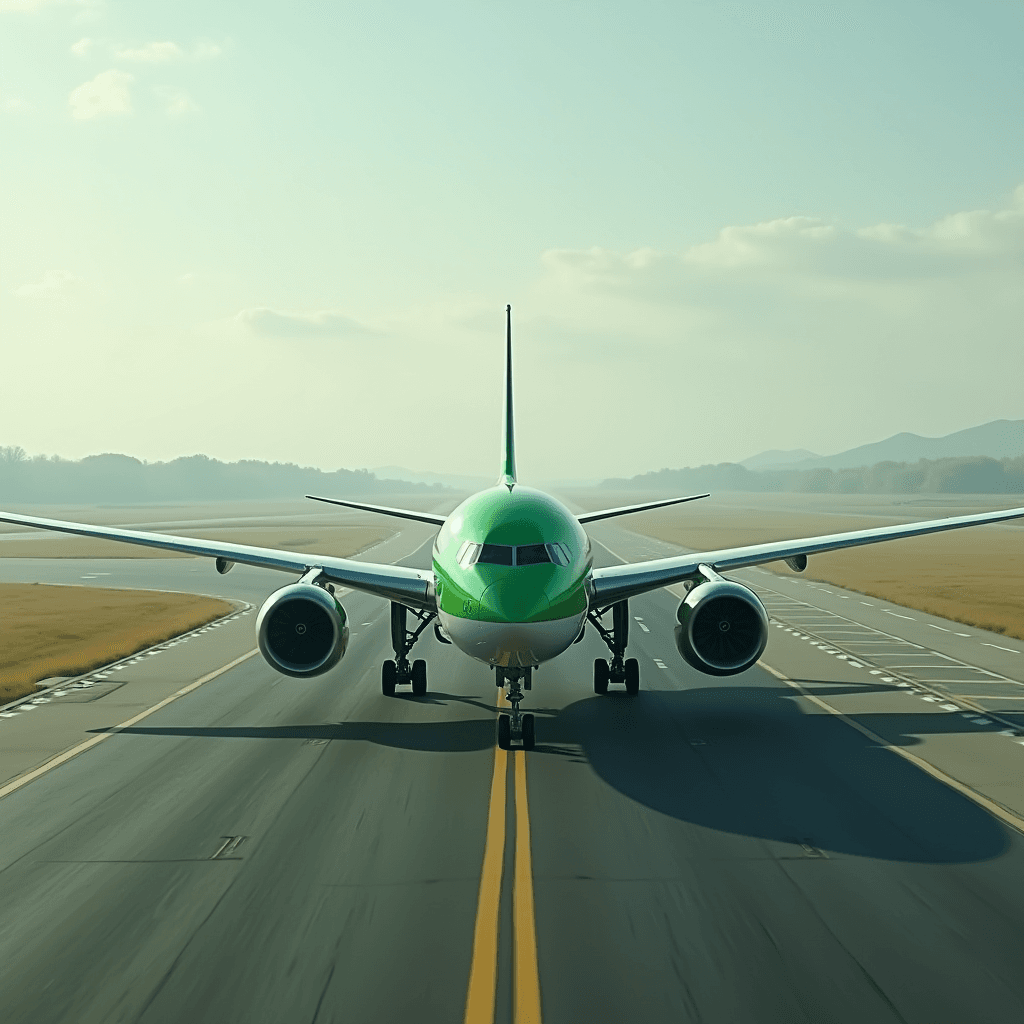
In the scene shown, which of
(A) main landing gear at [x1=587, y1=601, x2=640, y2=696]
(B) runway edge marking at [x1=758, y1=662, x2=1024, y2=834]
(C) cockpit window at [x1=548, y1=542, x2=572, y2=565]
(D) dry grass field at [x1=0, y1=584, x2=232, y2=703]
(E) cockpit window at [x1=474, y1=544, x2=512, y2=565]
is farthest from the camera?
(D) dry grass field at [x1=0, y1=584, x2=232, y2=703]

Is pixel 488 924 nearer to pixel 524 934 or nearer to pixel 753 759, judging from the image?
pixel 524 934

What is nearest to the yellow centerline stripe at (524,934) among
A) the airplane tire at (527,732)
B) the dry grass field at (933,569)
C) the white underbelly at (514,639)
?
the white underbelly at (514,639)

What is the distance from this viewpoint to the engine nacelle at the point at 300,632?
19328 millimetres

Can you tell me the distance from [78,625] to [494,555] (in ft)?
78.4

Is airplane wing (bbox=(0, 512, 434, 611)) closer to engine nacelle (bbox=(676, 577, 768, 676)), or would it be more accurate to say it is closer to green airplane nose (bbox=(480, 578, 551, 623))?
green airplane nose (bbox=(480, 578, 551, 623))

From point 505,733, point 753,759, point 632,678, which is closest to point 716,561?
point 632,678

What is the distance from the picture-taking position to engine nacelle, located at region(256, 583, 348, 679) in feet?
63.4

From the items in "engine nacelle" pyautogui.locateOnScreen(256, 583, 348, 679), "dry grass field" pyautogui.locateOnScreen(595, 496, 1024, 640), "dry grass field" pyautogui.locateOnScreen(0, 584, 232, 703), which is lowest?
"dry grass field" pyautogui.locateOnScreen(595, 496, 1024, 640)

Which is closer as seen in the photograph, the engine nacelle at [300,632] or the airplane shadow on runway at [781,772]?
the airplane shadow on runway at [781,772]

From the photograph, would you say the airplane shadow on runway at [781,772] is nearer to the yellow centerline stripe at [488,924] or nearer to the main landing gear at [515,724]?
the main landing gear at [515,724]

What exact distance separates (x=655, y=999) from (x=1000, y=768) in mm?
10579

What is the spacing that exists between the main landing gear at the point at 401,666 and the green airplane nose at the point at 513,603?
20.8ft

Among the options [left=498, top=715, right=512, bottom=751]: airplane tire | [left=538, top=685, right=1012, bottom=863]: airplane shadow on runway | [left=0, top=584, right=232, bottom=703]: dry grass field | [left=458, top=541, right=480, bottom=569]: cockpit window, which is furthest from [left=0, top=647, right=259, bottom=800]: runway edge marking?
[left=538, top=685, right=1012, bottom=863]: airplane shadow on runway

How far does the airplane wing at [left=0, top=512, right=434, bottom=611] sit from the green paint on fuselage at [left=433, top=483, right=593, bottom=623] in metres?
1.72
